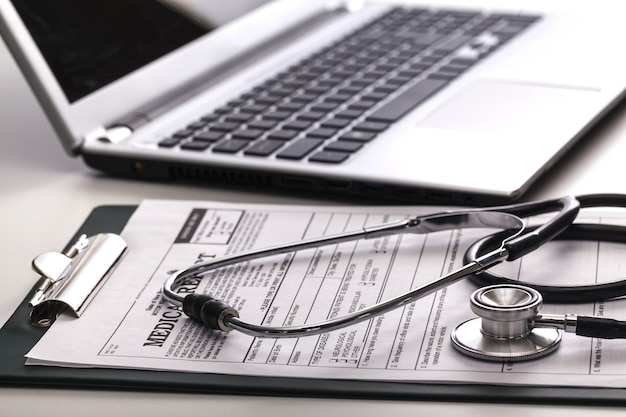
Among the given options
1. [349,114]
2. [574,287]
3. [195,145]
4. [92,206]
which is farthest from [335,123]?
[574,287]

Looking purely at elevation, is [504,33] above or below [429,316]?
above

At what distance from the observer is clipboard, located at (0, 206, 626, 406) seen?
59 cm

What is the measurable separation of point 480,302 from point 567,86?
1.58 ft

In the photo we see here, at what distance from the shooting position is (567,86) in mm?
1055

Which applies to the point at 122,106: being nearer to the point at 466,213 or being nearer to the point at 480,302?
the point at 466,213

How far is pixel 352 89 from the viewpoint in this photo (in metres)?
1.09

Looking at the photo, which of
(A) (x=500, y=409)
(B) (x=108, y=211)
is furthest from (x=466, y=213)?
(B) (x=108, y=211)

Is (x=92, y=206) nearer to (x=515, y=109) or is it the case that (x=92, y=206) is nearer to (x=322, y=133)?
(x=322, y=133)

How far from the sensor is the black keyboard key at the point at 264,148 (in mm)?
940

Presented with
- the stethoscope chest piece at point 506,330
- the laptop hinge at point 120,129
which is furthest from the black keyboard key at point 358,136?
the stethoscope chest piece at point 506,330

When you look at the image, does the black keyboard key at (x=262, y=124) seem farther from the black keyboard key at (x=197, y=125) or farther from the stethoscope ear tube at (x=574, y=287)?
the stethoscope ear tube at (x=574, y=287)

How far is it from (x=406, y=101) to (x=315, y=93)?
0.33 feet

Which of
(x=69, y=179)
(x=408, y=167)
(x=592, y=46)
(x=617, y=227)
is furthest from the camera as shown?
(x=592, y=46)

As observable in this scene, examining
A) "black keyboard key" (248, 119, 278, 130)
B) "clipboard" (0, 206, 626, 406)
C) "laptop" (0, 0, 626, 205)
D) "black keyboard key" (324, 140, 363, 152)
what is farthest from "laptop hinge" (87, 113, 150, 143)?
"clipboard" (0, 206, 626, 406)
